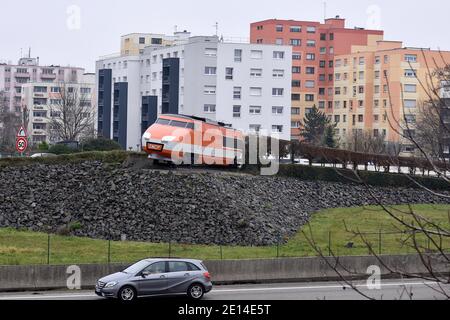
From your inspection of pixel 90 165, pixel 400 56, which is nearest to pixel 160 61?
pixel 400 56

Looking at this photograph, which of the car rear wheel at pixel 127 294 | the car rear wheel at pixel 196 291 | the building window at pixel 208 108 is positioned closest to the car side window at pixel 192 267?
the car rear wheel at pixel 196 291

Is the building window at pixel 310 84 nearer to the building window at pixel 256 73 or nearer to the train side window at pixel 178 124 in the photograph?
the building window at pixel 256 73

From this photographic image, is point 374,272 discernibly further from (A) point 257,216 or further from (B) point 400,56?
(B) point 400,56

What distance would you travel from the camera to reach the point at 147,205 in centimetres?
4866

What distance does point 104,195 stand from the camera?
5003 centimetres

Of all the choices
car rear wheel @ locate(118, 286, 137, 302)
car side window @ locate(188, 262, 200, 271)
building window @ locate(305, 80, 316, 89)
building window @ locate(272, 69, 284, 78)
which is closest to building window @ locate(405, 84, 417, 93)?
building window @ locate(305, 80, 316, 89)

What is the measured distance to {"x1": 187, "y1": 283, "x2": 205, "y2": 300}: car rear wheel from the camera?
96.9 ft

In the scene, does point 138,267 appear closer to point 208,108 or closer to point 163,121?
point 163,121

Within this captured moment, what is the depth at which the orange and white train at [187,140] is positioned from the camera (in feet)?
171

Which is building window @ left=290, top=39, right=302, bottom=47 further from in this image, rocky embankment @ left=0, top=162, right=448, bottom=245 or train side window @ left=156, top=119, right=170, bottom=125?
train side window @ left=156, top=119, right=170, bottom=125

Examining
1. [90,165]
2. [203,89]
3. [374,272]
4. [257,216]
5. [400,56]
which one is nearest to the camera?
[374,272]

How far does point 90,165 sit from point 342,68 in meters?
83.0

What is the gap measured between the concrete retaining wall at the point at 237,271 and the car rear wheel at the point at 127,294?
4580 mm

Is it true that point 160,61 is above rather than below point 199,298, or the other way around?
above
